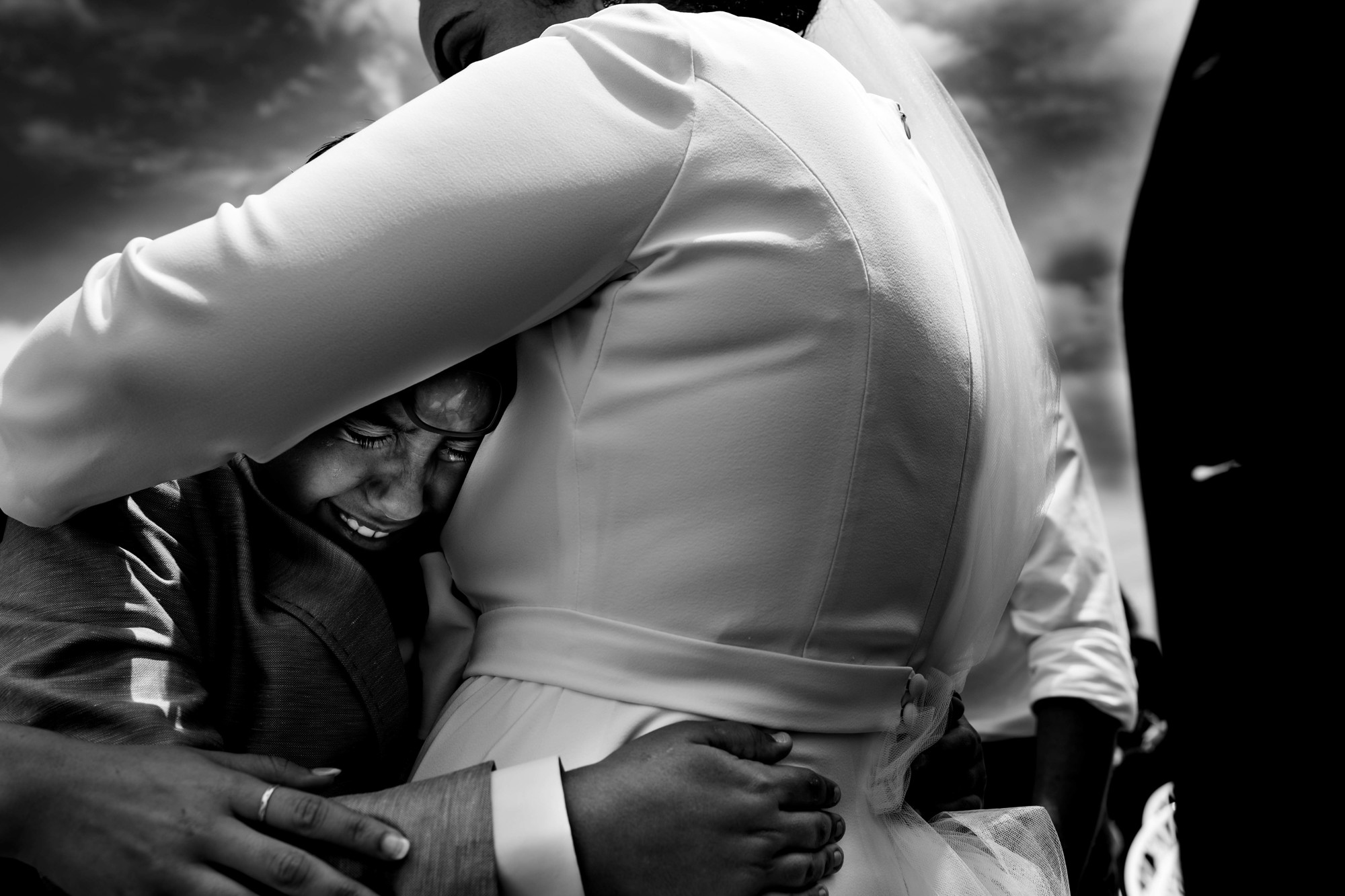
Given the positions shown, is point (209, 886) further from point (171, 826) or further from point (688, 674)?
point (688, 674)

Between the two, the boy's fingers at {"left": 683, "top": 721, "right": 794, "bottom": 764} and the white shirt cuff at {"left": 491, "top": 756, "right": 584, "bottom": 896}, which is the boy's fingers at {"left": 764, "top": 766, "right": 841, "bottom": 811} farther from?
the white shirt cuff at {"left": 491, "top": 756, "right": 584, "bottom": 896}

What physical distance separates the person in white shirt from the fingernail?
1833 mm

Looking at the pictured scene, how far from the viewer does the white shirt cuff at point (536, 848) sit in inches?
25.0

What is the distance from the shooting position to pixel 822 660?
0.72 metres

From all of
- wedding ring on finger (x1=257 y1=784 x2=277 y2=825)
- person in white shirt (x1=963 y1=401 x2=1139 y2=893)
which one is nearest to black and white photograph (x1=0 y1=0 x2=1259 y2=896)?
wedding ring on finger (x1=257 y1=784 x2=277 y2=825)

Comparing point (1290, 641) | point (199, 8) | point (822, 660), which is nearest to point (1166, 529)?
point (1290, 641)

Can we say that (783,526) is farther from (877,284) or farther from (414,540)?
(414,540)

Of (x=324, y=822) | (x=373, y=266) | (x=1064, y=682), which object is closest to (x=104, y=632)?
(x=324, y=822)

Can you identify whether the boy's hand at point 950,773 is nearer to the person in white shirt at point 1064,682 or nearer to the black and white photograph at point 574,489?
the black and white photograph at point 574,489

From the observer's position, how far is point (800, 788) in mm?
681

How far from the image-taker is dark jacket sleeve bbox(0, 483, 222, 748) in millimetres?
684

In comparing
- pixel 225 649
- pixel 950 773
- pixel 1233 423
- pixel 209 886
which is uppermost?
pixel 1233 423

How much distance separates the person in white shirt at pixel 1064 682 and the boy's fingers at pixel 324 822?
1.84 metres

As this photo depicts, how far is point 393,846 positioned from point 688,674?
202 millimetres
